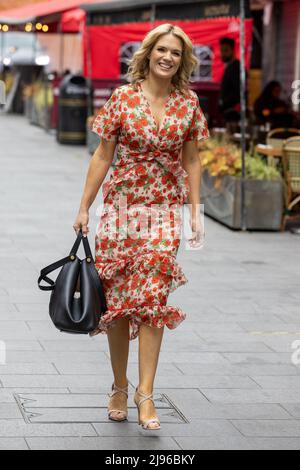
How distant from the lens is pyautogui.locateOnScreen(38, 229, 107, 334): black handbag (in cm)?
556

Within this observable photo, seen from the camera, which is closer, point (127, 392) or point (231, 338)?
point (127, 392)

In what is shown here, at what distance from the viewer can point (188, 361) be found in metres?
7.09

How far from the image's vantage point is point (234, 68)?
18047mm

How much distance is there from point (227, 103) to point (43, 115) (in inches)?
432

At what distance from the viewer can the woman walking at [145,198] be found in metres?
5.66

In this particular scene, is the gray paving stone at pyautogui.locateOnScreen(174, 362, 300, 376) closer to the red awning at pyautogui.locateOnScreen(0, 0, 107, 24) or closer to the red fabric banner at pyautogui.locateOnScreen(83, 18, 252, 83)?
the red fabric banner at pyautogui.locateOnScreen(83, 18, 252, 83)

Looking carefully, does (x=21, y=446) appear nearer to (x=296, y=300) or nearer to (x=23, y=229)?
(x=296, y=300)

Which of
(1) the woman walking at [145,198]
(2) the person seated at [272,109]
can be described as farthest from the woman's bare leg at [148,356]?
(2) the person seated at [272,109]

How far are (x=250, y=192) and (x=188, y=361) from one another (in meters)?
5.81

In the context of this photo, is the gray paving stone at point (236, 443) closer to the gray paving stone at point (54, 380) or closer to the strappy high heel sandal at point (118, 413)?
the strappy high heel sandal at point (118, 413)

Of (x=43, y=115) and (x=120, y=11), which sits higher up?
(x=120, y=11)

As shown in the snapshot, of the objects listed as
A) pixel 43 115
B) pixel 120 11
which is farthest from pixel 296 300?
pixel 43 115

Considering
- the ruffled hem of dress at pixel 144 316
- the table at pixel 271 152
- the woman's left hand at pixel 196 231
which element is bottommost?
the table at pixel 271 152

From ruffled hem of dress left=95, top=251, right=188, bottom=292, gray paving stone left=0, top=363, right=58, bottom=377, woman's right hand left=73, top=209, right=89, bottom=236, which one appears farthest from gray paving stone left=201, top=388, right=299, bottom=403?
woman's right hand left=73, top=209, right=89, bottom=236
